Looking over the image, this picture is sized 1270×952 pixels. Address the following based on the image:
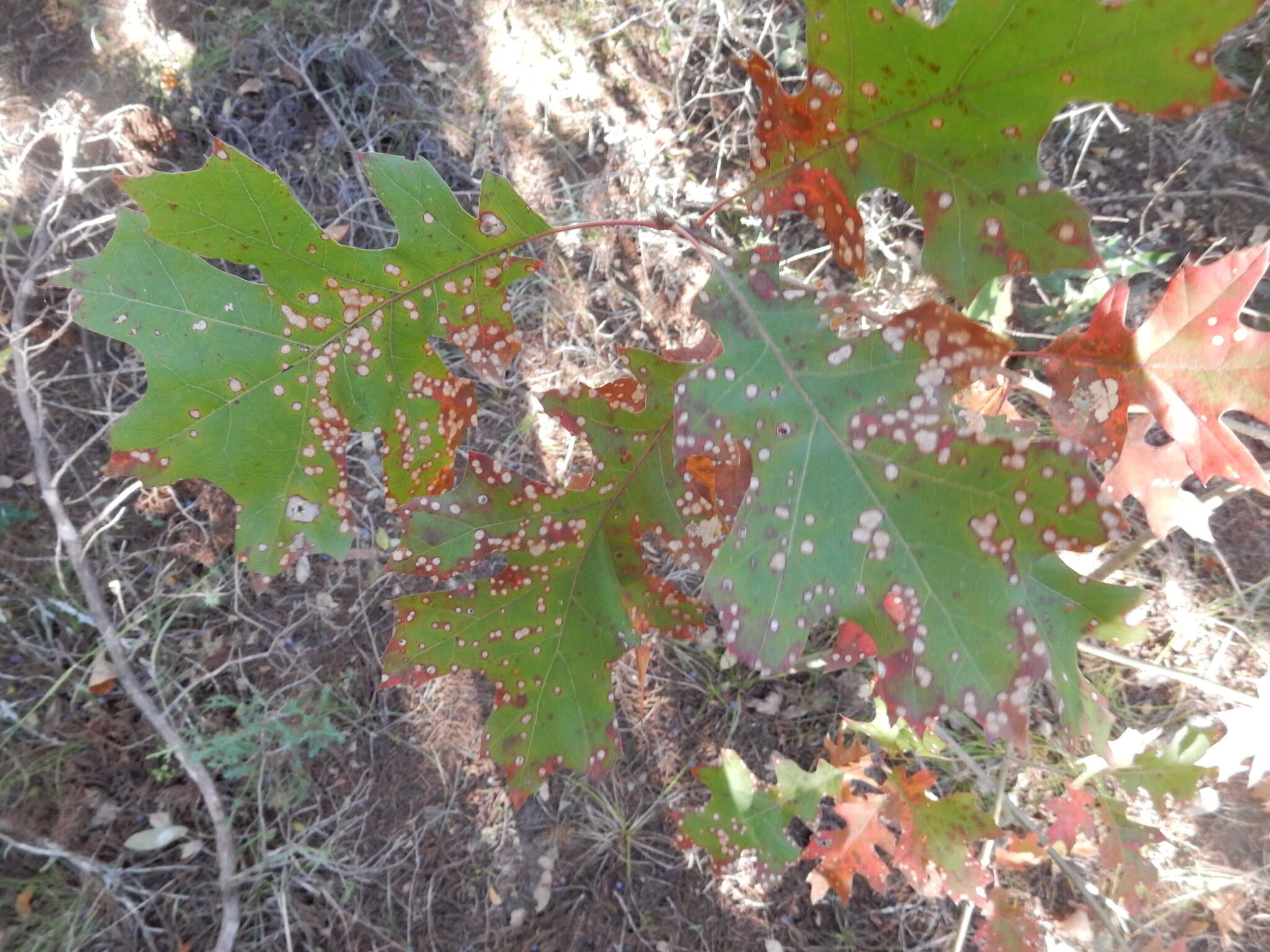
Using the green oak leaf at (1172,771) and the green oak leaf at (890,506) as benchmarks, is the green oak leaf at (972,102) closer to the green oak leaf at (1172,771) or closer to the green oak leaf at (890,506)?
the green oak leaf at (890,506)

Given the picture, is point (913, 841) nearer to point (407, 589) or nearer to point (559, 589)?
point (559, 589)

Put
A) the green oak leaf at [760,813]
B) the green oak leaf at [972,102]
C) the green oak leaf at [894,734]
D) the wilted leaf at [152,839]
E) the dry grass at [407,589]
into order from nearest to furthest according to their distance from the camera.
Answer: the green oak leaf at [972,102] < the green oak leaf at [894,734] < the green oak leaf at [760,813] < the dry grass at [407,589] < the wilted leaf at [152,839]

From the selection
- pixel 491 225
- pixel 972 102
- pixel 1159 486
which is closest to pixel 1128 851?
pixel 1159 486

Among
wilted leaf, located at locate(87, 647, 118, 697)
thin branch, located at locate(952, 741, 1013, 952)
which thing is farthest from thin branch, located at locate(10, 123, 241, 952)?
thin branch, located at locate(952, 741, 1013, 952)

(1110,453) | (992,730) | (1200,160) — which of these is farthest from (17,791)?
(1200,160)

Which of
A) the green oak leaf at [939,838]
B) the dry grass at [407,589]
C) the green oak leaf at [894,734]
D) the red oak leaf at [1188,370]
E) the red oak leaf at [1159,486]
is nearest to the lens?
the red oak leaf at [1188,370]

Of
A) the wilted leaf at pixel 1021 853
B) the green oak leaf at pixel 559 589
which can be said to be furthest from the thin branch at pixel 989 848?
the green oak leaf at pixel 559 589
